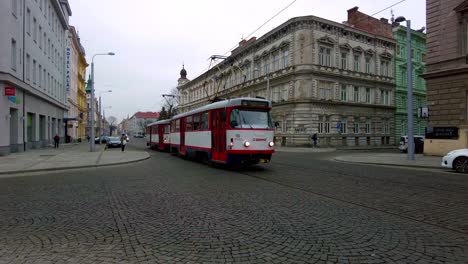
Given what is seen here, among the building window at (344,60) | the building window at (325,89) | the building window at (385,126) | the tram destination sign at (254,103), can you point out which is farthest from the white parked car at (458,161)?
the building window at (385,126)

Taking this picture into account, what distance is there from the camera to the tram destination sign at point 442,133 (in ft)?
68.7

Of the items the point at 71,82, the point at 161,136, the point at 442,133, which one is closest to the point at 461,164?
the point at 442,133

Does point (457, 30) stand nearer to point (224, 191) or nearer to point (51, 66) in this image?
point (224, 191)

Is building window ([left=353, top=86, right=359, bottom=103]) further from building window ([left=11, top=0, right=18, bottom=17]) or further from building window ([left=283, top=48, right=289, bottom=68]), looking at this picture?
building window ([left=11, top=0, right=18, bottom=17])

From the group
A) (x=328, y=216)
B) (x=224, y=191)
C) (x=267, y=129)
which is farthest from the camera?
(x=267, y=129)

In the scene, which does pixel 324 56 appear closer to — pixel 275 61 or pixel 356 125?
pixel 275 61

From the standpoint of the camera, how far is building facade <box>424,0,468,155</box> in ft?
68.3

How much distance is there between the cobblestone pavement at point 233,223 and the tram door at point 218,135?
4.22 meters

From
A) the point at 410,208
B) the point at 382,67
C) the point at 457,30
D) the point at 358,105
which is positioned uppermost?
the point at 382,67

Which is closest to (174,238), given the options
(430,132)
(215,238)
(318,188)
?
(215,238)

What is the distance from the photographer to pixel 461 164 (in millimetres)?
14422

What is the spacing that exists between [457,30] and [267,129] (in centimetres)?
1633

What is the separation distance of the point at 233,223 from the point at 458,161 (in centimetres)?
1334

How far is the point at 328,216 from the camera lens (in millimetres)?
6102
